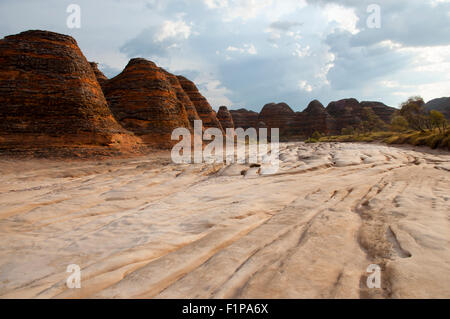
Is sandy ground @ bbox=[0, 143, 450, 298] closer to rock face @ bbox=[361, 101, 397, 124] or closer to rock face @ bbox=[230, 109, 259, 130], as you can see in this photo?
rock face @ bbox=[230, 109, 259, 130]

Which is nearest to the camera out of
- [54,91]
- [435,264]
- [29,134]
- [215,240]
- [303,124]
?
[435,264]

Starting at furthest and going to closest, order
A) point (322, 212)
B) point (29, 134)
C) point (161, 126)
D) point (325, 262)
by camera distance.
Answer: point (161, 126) < point (29, 134) < point (322, 212) < point (325, 262)

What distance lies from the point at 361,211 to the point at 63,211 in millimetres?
5725

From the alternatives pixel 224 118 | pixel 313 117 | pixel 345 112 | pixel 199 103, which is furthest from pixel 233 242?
pixel 345 112

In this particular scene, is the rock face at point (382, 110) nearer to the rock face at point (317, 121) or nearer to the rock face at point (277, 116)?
the rock face at point (317, 121)

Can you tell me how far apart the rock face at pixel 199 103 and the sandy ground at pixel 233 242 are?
4429 centimetres

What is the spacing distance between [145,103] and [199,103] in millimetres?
27236

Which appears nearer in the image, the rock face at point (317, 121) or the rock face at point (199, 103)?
the rock face at point (199, 103)

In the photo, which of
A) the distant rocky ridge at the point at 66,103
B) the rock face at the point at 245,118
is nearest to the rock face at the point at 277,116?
the rock face at the point at 245,118

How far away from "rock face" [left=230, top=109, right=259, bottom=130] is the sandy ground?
102882 millimetres

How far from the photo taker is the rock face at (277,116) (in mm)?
99500
